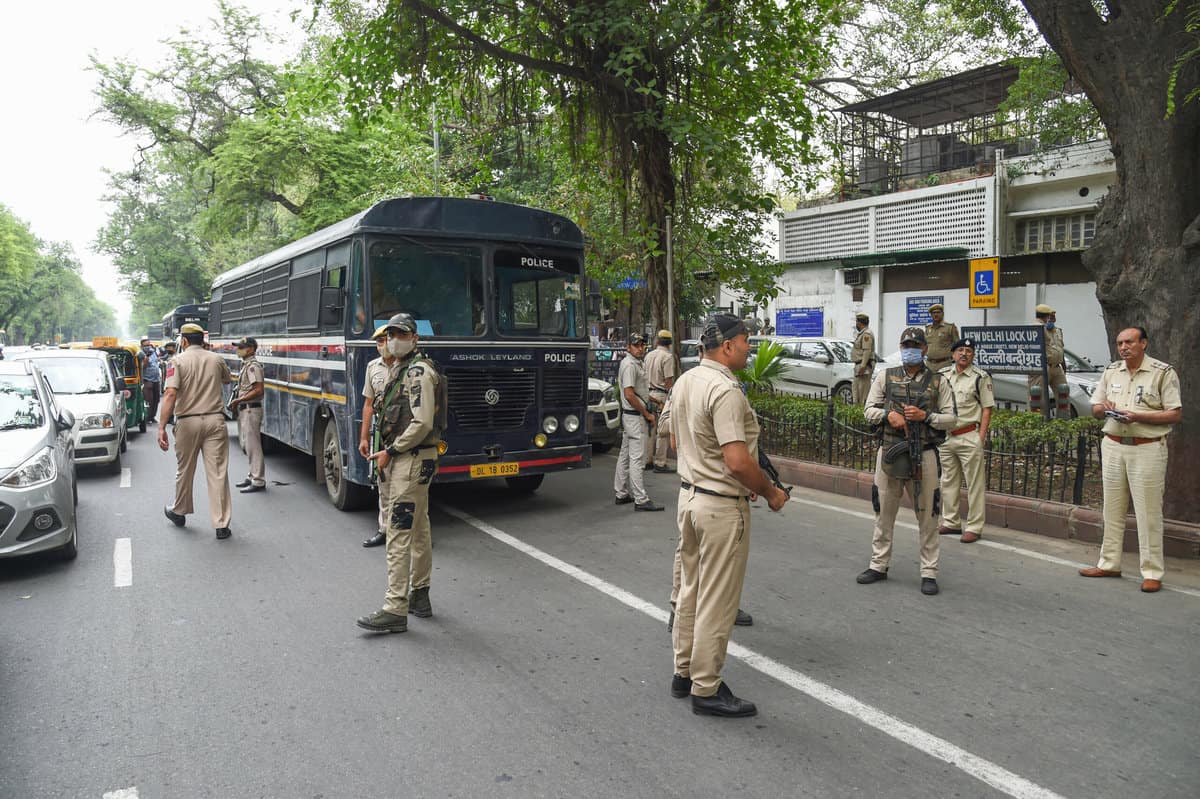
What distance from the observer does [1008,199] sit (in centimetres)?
2184

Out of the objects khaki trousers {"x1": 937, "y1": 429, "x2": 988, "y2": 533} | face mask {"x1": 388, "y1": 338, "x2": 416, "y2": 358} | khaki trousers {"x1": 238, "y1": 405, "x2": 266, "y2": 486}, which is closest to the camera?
face mask {"x1": 388, "y1": 338, "x2": 416, "y2": 358}

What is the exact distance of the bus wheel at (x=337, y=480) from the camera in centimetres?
891

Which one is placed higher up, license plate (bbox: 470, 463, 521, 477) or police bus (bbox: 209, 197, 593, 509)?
police bus (bbox: 209, 197, 593, 509)

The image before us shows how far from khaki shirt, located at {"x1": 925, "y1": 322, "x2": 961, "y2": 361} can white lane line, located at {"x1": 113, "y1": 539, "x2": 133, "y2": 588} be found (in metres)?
8.93

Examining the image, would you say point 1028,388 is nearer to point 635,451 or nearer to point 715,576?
point 635,451

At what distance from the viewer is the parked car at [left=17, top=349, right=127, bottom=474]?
11398mm

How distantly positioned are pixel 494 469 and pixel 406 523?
3.07 meters

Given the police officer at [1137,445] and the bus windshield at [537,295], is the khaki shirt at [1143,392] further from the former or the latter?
the bus windshield at [537,295]

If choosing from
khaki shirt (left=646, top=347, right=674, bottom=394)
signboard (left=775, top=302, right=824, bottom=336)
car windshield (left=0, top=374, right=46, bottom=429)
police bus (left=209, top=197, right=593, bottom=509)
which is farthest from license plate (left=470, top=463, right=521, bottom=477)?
signboard (left=775, top=302, right=824, bottom=336)

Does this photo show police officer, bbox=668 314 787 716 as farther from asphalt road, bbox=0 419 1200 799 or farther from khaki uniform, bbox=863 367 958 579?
khaki uniform, bbox=863 367 958 579

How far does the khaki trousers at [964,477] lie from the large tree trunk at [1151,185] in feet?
4.73

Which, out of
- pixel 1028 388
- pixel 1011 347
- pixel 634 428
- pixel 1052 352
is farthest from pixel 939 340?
pixel 634 428

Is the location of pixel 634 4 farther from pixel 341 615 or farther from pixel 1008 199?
pixel 1008 199

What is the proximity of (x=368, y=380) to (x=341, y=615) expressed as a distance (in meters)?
1.82
